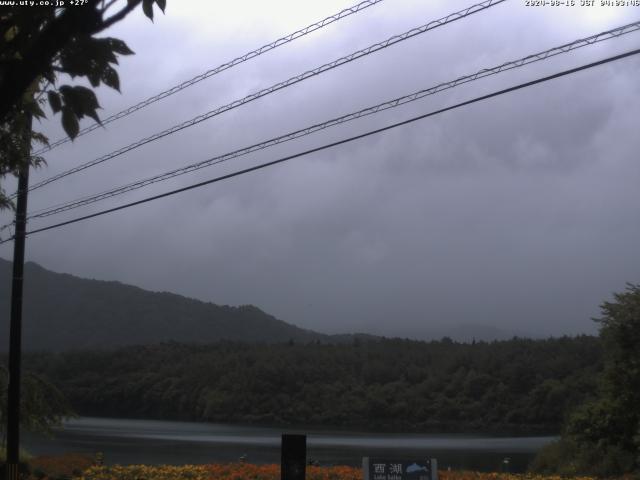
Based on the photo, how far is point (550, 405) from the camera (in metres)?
37.7

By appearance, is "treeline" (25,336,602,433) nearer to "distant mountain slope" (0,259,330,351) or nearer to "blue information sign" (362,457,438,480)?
"blue information sign" (362,457,438,480)

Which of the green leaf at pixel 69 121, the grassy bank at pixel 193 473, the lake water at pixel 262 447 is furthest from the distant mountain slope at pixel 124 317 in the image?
the green leaf at pixel 69 121

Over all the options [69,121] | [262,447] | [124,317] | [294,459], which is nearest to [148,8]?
[69,121]

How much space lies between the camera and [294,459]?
8.74 metres

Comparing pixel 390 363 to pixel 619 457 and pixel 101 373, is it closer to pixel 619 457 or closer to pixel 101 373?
pixel 101 373

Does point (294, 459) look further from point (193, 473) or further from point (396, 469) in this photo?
point (193, 473)

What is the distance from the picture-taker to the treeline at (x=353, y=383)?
127 feet

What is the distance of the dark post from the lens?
8727 millimetres

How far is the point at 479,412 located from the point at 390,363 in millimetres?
9678

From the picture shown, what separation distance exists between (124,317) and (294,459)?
11987 cm

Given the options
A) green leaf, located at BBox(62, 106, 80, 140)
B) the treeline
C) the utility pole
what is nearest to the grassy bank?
the utility pole

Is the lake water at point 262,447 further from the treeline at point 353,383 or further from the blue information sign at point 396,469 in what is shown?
the blue information sign at point 396,469

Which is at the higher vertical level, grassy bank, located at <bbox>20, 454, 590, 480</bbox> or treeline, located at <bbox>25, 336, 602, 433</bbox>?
treeline, located at <bbox>25, 336, 602, 433</bbox>

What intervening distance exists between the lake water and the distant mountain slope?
76.2 m
